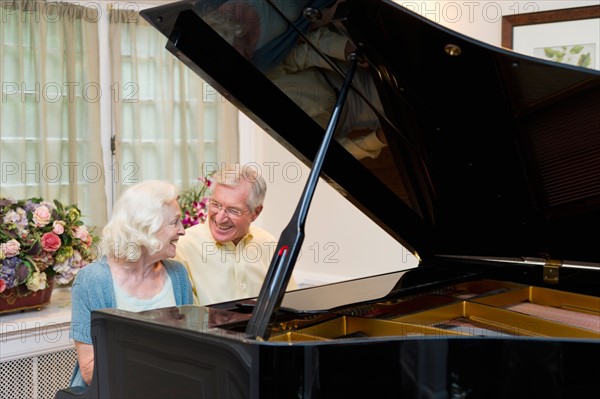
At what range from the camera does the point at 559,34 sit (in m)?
3.44

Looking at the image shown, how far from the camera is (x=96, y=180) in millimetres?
4266

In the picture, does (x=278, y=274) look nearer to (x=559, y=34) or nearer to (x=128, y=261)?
(x=128, y=261)

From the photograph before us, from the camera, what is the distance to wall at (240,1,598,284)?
12.4 ft

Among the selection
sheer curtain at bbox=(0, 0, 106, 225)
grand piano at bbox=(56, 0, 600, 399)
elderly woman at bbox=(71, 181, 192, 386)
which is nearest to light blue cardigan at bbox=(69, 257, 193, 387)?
elderly woman at bbox=(71, 181, 192, 386)

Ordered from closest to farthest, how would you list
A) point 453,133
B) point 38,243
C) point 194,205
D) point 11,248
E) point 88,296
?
point 453,133, point 88,296, point 11,248, point 38,243, point 194,205

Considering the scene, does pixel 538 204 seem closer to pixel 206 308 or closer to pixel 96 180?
pixel 206 308

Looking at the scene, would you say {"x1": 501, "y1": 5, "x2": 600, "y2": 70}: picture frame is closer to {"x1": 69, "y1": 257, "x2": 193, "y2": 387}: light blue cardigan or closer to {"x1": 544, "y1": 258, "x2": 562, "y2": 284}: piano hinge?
{"x1": 544, "y1": 258, "x2": 562, "y2": 284}: piano hinge

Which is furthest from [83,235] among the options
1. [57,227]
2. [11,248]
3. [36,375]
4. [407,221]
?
[407,221]

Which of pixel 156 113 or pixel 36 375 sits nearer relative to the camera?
pixel 36 375

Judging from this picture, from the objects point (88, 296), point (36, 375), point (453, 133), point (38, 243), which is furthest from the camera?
point (36, 375)

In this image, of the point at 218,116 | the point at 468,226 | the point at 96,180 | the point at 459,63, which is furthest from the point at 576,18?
the point at 96,180

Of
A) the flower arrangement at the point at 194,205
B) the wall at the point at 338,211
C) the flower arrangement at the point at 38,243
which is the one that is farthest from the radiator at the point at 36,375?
the wall at the point at 338,211

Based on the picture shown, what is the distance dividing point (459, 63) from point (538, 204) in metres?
0.69

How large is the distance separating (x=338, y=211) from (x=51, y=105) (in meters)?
1.65
